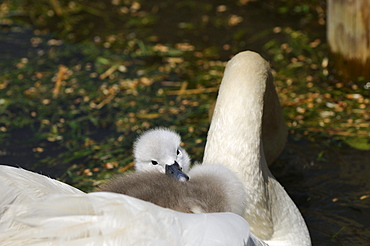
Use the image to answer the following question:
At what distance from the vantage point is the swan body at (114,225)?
5.52 ft

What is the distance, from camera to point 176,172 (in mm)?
2357

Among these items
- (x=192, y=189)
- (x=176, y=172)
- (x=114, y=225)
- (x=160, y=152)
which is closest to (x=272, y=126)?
(x=160, y=152)

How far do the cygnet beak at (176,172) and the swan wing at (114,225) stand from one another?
48 cm

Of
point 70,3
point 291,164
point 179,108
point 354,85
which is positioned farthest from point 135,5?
point 291,164

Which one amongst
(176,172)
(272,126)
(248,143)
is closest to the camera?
(176,172)

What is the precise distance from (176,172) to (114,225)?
0.67 metres

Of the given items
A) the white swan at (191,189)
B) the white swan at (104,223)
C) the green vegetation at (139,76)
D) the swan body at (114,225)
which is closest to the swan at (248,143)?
the white swan at (191,189)

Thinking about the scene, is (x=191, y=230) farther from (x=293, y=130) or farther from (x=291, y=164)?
(x=293, y=130)

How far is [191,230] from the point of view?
1.69 meters

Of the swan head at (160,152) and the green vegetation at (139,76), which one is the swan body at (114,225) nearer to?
the swan head at (160,152)

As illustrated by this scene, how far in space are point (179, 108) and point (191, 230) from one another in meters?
2.69

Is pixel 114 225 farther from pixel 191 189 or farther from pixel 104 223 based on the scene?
pixel 191 189

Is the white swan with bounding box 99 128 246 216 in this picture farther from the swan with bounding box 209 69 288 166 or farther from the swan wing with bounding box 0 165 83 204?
the swan with bounding box 209 69 288 166

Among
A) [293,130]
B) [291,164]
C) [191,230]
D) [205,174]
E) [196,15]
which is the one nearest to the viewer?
[191,230]
